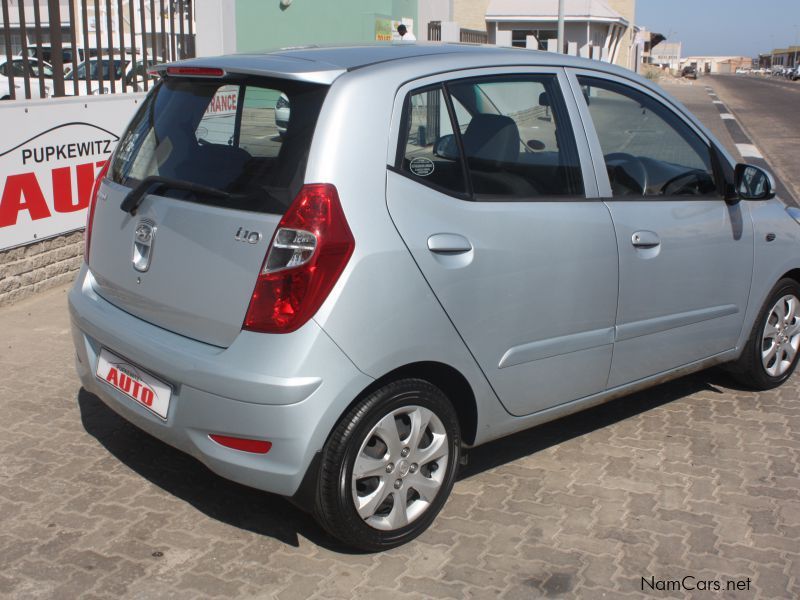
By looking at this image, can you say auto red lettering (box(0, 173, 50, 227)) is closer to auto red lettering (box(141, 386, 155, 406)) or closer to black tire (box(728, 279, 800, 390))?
auto red lettering (box(141, 386, 155, 406))

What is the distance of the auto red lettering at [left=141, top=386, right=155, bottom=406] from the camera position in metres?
3.41

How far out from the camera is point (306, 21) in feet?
68.6

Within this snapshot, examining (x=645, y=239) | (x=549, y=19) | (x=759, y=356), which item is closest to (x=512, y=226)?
(x=645, y=239)

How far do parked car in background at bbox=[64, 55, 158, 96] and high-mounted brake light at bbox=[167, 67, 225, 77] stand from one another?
4046mm

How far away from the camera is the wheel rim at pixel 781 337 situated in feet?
16.9

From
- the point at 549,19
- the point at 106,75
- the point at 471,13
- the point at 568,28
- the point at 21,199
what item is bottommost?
the point at 21,199

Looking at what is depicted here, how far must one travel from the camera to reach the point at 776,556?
11.6ft

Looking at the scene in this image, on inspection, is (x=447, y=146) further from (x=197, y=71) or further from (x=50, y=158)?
(x=50, y=158)

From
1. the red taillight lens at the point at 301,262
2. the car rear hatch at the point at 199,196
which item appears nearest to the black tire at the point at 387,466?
the red taillight lens at the point at 301,262

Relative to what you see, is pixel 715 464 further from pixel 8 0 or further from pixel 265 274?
pixel 8 0

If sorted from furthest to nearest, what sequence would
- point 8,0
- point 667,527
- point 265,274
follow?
point 8,0 → point 667,527 → point 265,274

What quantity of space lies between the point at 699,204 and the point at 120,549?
297 centimetres

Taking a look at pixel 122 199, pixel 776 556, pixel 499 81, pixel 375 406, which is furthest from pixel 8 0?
pixel 776 556

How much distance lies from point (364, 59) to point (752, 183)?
2.28 m
